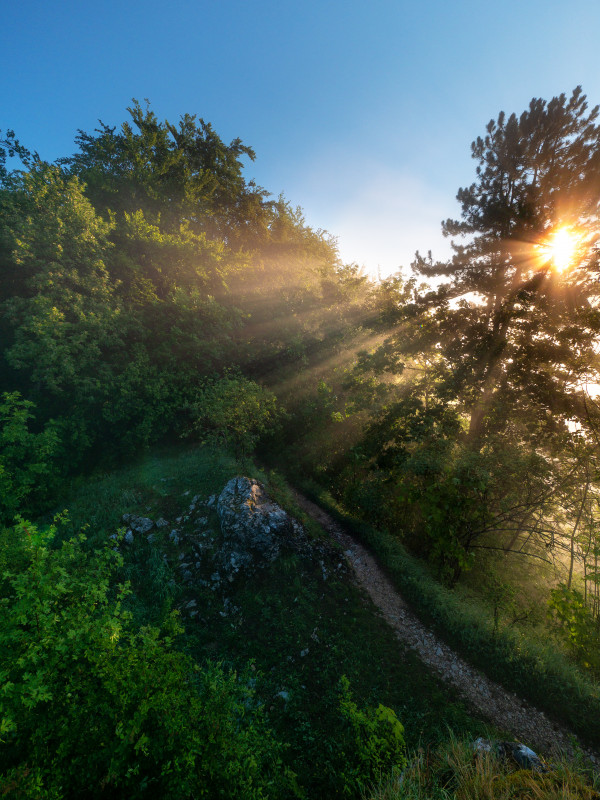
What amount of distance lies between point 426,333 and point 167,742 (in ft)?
48.1

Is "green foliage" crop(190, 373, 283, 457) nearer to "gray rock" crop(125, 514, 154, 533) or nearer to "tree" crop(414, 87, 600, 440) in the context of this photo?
"gray rock" crop(125, 514, 154, 533)

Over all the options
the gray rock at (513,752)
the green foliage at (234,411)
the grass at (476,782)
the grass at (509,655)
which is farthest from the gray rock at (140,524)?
the gray rock at (513,752)

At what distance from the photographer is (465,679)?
26.3ft

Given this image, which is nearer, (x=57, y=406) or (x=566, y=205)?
(x=566, y=205)

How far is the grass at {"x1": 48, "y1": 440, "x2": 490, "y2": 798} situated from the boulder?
1.71ft

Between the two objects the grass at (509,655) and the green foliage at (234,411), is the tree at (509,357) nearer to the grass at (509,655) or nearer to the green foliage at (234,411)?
the grass at (509,655)

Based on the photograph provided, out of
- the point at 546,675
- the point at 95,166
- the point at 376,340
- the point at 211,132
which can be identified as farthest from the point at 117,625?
the point at 211,132

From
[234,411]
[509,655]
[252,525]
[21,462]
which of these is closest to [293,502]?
[252,525]

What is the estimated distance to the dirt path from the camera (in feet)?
22.7

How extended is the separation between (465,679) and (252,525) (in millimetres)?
7399

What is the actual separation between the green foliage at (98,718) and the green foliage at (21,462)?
10486mm

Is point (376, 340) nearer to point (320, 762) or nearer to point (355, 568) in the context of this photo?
point (355, 568)

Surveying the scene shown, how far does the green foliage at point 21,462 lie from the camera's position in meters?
12.1

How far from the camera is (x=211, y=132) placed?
25.7 m
